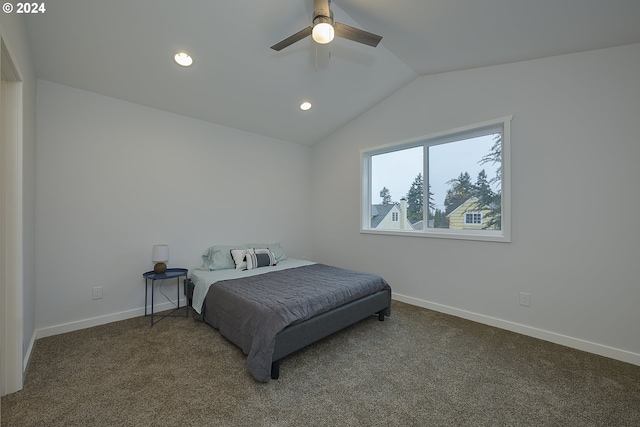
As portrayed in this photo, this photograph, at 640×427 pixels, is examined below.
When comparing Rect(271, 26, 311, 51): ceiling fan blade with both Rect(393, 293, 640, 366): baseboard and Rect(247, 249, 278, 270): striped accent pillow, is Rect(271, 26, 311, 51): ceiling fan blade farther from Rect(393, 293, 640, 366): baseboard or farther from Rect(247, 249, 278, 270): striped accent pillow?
Rect(393, 293, 640, 366): baseboard

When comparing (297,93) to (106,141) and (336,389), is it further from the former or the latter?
(336,389)

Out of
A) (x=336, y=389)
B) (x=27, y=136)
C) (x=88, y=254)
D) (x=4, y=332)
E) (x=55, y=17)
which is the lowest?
(x=336, y=389)

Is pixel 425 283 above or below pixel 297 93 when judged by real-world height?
below

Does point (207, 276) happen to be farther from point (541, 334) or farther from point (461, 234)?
point (541, 334)

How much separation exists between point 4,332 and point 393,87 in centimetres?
440

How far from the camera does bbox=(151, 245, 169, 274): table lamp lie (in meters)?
3.03

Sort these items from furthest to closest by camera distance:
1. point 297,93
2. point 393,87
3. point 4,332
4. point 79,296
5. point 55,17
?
1. point 393,87
2. point 297,93
3. point 79,296
4. point 55,17
5. point 4,332

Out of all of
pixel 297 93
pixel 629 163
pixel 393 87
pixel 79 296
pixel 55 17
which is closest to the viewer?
pixel 55 17

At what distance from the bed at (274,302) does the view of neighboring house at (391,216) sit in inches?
43.5

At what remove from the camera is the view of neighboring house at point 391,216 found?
12.7ft

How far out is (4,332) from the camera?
69.9 inches

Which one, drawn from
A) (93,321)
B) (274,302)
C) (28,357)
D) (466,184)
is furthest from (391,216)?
(28,357)

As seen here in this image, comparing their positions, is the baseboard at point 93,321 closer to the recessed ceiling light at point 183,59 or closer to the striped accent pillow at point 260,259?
the striped accent pillow at point 260,259

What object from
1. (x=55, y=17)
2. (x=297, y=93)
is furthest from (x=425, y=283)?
(x=55, y=17)
